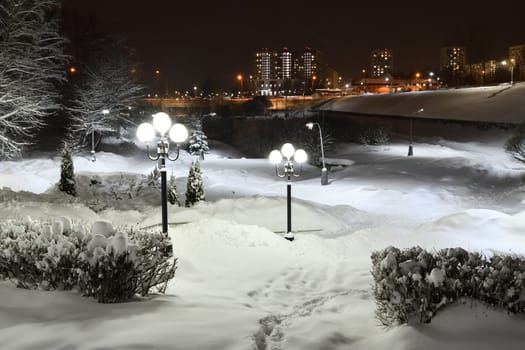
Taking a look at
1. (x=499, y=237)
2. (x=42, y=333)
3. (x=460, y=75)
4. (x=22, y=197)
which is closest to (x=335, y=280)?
(x=42, y=333)

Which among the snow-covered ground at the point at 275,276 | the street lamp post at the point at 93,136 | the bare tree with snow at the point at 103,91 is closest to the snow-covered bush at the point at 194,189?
the snow-covered ground at the point at 275,276

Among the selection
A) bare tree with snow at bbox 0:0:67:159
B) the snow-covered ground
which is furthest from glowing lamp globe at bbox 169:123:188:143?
bare tree with snow at bbox 0:0:67:159

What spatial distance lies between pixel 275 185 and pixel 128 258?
99.5 ft

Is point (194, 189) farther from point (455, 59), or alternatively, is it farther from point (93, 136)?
point (455, 59)

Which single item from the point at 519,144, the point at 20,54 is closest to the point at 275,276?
the point at 20,54

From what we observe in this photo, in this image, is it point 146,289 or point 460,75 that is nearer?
point 146,289

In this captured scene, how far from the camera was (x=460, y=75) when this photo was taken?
358ft

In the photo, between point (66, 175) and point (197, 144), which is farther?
point (197, 144)

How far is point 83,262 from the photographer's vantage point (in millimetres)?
7086

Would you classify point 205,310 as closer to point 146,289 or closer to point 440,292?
point 146,289

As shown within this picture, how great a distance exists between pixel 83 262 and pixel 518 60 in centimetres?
9578

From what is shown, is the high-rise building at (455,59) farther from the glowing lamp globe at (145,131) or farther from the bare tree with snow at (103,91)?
the glowing lamp globe at (145,131)

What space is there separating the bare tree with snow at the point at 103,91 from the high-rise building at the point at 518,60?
59109 mm

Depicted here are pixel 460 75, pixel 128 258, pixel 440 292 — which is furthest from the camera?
pixel 460 75
